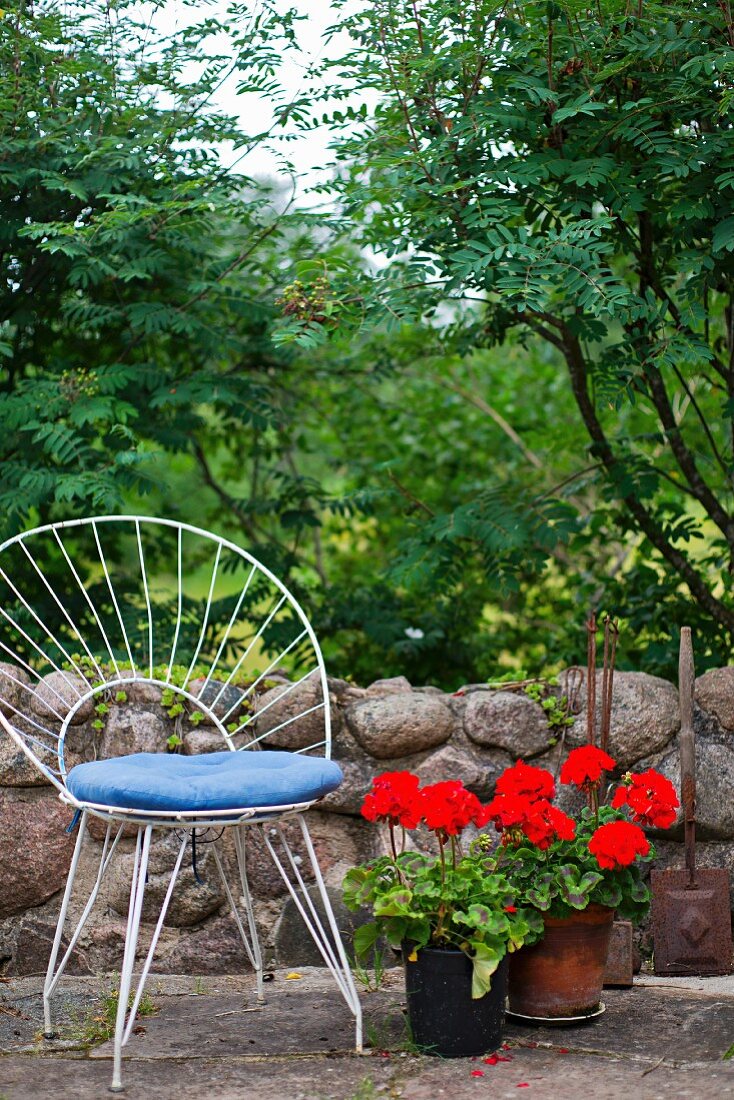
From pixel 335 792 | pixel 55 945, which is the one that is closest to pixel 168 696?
pixel 335 792

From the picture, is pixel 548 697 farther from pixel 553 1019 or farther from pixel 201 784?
pixel 201 784

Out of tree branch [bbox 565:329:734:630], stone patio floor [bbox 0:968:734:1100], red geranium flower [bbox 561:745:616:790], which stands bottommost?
stone patio floor [bbox 0:968:734:1100]

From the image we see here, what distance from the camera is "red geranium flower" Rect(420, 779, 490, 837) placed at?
8.17 feet

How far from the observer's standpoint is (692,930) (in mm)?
3029

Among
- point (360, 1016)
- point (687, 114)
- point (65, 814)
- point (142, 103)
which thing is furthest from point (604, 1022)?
point (142, 103)

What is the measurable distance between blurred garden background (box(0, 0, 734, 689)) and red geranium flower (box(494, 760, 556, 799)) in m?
0.86

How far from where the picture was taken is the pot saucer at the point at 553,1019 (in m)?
2.66

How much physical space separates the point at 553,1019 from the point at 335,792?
2.93 ft

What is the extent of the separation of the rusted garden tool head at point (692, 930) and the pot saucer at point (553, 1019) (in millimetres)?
405

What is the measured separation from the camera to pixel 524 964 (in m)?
2.68

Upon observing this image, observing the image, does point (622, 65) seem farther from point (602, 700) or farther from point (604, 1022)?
point (604, 1022)

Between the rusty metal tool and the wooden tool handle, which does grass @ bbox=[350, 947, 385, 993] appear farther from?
the wooden tool handle

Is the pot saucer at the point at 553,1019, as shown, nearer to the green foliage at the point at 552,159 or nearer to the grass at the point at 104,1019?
the grass at the point at 104,1019

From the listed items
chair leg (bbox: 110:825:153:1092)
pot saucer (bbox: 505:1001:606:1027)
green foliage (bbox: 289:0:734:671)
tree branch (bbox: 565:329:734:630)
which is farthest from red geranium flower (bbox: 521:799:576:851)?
tree branch (bbox: 565:329:734:630)
